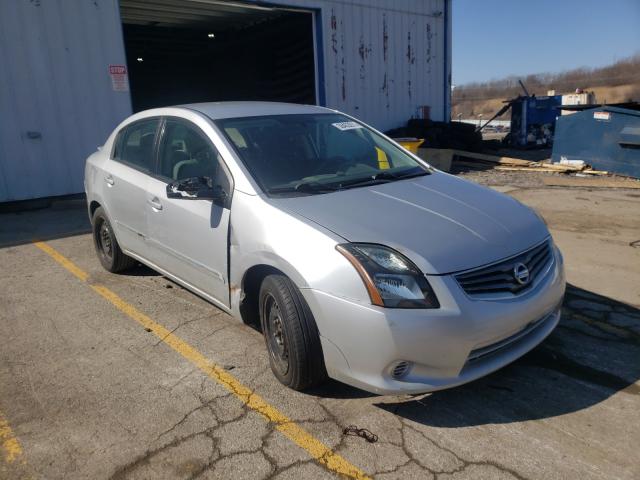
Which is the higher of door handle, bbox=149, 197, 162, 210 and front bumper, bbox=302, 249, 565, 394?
door handle, bbox=149, 197, 162, 210

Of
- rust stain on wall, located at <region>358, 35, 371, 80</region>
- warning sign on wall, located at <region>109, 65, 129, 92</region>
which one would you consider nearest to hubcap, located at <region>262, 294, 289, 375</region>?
warning sign on wall, located at <region>109, 65, 129, 92</region>

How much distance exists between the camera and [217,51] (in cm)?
1731

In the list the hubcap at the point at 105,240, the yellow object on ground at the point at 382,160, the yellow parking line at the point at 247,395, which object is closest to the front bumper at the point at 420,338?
the yellow parking line at the point at 247,395

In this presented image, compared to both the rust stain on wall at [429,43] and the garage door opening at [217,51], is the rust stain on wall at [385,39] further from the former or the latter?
the garage door opening at [217,51]

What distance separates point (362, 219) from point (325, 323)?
0.60 m

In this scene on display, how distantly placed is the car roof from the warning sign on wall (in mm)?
6017

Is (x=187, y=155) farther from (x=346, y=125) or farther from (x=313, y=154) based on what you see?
(x=346, y=125)

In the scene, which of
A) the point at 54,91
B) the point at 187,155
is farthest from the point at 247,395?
the point at 54,91

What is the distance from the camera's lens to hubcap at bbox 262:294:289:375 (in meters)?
2.93

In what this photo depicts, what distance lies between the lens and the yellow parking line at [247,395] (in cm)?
239

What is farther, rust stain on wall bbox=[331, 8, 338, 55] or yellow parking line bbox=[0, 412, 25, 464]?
rust stain on wall bbox=[331, 8, 338, 55]

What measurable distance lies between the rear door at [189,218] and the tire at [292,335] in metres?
0.49

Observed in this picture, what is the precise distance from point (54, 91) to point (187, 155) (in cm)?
628

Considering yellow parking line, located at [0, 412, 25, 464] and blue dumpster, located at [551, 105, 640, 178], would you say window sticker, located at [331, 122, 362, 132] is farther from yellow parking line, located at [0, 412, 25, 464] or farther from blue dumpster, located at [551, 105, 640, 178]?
blue dumpster, located at [551, 105, 640, 178]
